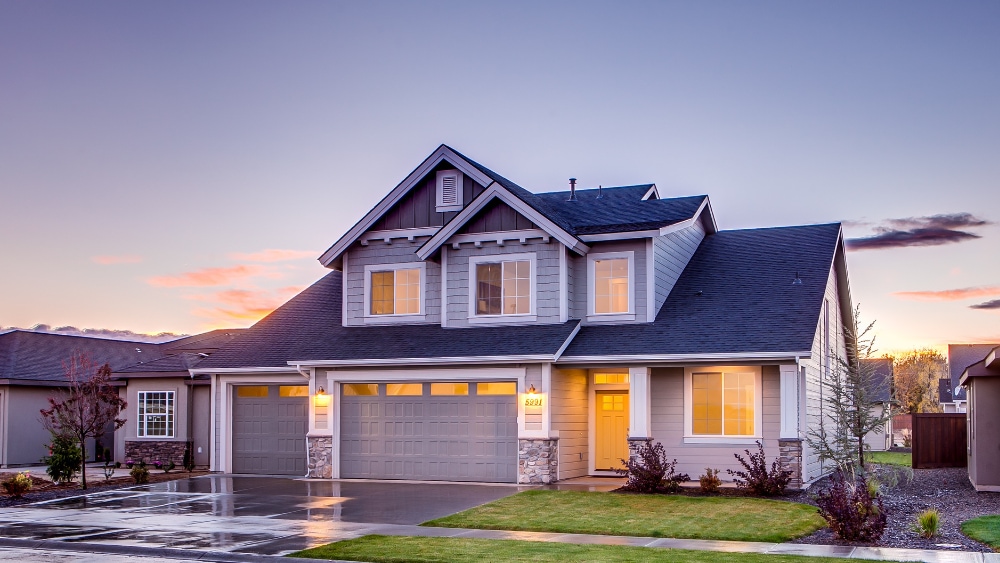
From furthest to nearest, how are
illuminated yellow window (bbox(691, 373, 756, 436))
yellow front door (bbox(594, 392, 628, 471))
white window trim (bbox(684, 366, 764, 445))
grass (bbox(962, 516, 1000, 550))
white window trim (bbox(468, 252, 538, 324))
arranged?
yellow front door (bbox(594, 392, 628, 471))
white window trim (bbox(468, 252, 538, 324))
illuminated yellow window (bbox(691, 373, 756, 436))
white window trim (bbox(684, 366, 764, 445))
grass (bbox(962, 516, 1000, 550))

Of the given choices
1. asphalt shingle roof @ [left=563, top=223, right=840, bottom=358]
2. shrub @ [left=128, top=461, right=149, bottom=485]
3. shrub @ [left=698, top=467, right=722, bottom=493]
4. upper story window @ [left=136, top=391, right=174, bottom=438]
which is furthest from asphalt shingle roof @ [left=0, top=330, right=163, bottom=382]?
shrub @ [left=698, top=467, right=722, bottom=493]

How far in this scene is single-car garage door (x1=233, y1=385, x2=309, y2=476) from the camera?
25.1 m

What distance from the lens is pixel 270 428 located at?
2538cm

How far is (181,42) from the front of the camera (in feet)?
74.6

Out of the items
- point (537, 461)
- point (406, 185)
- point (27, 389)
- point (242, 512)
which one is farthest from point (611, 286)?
point (27, 389)

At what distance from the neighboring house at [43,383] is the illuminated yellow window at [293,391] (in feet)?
10.9

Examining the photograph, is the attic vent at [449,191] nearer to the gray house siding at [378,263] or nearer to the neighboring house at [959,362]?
the gray house siding at [378,263]

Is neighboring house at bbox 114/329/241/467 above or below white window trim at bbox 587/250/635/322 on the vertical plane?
below

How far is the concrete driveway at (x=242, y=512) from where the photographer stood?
567 inches

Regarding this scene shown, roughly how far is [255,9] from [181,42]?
1.96 meters

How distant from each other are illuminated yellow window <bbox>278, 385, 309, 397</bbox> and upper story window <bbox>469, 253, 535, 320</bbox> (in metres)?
4.99

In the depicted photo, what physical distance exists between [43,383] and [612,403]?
18.5 metres

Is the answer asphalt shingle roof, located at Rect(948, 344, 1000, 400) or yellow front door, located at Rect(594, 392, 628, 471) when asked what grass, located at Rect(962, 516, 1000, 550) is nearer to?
yellow front door, located at Rect(594, 392, 628, 471)

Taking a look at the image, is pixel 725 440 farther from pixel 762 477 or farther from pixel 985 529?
pixel 985 529
